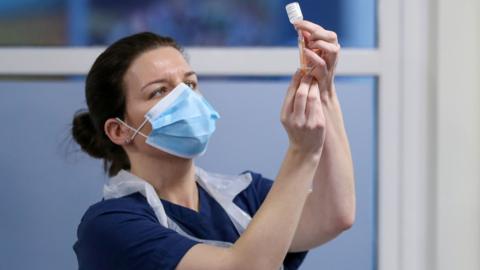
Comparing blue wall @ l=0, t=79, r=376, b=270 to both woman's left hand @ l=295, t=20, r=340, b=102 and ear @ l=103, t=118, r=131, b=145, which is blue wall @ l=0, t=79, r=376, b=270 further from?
woman's left hand @ l=295, t=20, r=340, b=102

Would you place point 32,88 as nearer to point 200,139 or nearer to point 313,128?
point 200,139

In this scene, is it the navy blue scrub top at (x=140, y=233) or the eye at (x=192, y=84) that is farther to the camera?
the eye at (x=192, y=84)

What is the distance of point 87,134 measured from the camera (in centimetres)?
147

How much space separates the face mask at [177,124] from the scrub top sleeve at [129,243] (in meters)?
0.18

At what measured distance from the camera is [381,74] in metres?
1.78

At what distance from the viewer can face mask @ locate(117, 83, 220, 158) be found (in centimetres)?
129

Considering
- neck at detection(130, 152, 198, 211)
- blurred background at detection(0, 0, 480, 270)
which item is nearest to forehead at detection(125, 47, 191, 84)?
neck at detection(130, 152, 198, 211)

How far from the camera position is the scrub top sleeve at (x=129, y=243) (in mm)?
1072

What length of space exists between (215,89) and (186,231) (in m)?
0.61

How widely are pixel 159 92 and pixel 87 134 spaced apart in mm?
258

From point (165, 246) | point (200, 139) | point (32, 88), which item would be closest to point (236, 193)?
point (200, 139)

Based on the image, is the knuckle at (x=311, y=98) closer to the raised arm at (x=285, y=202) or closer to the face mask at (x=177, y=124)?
the raised arm at (x=285, y=202)

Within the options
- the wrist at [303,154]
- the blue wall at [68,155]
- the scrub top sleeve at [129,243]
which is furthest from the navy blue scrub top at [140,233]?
the blue wall at [68,155]

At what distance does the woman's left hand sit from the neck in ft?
1.22
